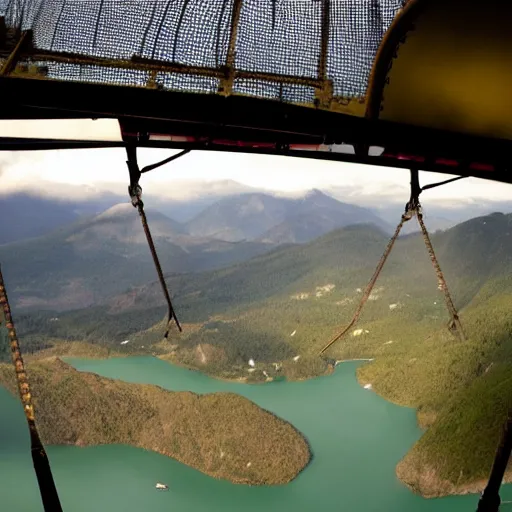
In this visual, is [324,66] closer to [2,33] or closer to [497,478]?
[2,33]

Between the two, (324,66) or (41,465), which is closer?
(41,465)

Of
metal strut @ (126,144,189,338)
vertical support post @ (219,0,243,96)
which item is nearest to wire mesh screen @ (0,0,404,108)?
vertical support post @ (219,0,243,96)

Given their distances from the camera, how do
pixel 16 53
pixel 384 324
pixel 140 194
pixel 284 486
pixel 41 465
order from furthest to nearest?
pixel 384 324 → pixel 284 486 → pixel 140 194 → pixel 16 53 → pixel 41 465

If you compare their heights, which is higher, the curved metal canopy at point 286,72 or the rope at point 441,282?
the curved metal canopy at point 286,72

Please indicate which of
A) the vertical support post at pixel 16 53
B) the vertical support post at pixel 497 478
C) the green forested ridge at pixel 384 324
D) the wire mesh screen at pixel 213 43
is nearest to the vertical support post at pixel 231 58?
the wire mesh screen at pixel 213 43

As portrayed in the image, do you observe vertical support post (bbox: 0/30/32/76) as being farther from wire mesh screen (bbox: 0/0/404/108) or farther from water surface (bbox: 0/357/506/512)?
water surface (bbox: 0/357/506/512)

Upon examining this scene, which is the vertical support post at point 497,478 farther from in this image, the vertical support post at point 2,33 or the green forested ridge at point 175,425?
the green forested ridge at point 175,425

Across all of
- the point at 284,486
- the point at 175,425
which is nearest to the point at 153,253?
the point at 284,486

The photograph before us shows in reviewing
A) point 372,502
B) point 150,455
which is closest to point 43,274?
point 150,455
